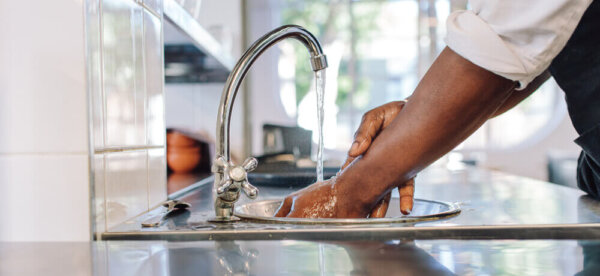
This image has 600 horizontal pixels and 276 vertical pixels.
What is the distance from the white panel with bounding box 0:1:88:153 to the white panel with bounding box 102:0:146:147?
0.04 meters

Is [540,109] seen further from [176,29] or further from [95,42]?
[95,42]

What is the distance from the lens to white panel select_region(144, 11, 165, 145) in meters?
0.82

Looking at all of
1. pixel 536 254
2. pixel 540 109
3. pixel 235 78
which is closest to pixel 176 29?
pixel 235 78

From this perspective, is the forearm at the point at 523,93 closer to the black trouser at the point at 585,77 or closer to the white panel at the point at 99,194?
the black trouser at the point at 585,77

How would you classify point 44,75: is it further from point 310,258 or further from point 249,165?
point 310,258

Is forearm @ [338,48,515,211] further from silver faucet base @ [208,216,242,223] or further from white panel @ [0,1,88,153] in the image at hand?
white panel @ [0,1,88,153]

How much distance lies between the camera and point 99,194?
0.63m

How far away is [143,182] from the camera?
30.8 inches

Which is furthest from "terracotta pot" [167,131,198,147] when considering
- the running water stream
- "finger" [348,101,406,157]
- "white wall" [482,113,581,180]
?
"white wall" [482,113,581,180]

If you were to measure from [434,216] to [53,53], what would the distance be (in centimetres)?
52

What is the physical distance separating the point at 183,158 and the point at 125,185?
908 millimetres

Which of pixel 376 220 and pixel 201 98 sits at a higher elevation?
pixel 201 98

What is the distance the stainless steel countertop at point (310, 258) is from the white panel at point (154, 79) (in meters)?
0.31

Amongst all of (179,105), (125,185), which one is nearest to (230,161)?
(125,185)
